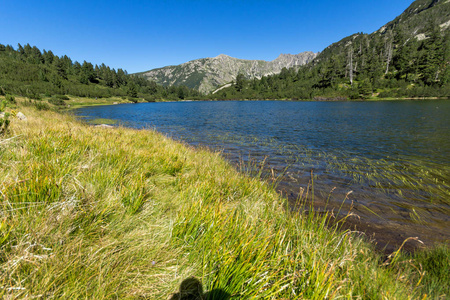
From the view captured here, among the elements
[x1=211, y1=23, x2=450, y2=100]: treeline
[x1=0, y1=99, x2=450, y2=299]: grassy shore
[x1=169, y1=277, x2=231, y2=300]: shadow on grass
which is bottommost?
[x1=169, y1=277, x2=231, y2=300]: shadow on grass

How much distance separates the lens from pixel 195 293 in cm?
178

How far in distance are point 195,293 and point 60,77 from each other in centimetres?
Result: 18757

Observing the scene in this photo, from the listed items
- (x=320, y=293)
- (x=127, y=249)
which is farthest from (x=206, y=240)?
(x=320, y=293)

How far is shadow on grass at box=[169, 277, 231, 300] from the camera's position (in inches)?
67.2

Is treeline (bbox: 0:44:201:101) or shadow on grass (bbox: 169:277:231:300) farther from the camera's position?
treeline (bbox: 0:44:201:101)

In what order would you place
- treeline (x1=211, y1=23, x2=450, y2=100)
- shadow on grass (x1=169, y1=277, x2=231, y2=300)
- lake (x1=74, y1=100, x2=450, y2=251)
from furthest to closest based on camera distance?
treeline (x1=211, y1=23, x2=450, y2=100)
lake (x1=74, y1=100, x2=450, y2=251)
shadow on grass (x1=169, y1=277, x2=231, y2=300)

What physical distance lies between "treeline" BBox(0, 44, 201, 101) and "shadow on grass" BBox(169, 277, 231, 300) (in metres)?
126

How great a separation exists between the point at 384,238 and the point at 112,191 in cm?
654

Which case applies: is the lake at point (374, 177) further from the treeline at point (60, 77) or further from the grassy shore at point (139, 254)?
the treeline at point (60, 77)

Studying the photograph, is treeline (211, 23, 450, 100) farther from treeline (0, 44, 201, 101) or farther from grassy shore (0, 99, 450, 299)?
treeline (0, 44, 201, 101)

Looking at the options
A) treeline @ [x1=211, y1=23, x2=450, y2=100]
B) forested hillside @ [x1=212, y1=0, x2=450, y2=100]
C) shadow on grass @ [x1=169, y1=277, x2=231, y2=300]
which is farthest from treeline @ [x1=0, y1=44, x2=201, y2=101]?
shadow on grass @ [x1=169, y1=277, x2=231, y2=300]

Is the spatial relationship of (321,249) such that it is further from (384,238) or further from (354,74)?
(354,74)

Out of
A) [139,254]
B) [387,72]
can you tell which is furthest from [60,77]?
[387,72]

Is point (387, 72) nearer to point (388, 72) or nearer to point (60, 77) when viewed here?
point (388, 72)
